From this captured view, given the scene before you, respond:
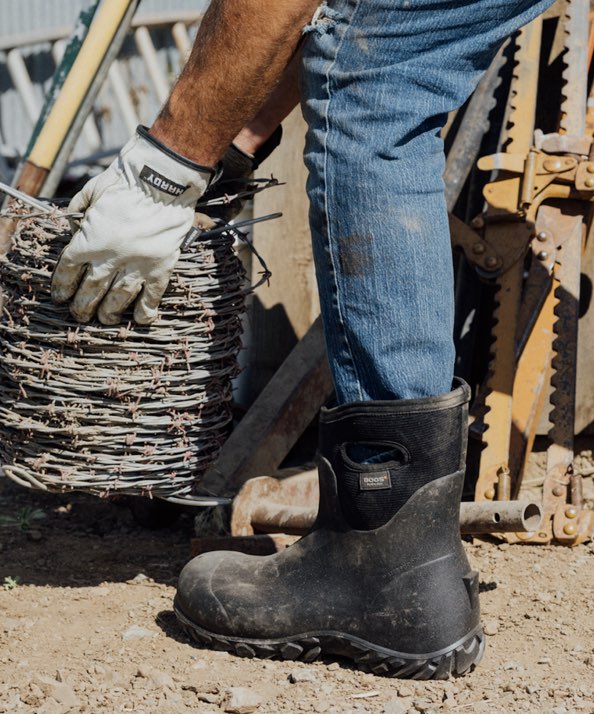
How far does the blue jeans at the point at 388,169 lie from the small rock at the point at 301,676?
1.49ft

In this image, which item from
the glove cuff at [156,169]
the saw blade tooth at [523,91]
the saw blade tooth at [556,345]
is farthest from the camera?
the saw blade tooth at [523,91]

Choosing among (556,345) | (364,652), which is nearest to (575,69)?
(556,345)

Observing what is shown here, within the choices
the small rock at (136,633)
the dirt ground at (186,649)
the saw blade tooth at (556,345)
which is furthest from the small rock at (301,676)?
the saw blade tooth at (556,345)

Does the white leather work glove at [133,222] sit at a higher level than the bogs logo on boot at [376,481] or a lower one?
higher

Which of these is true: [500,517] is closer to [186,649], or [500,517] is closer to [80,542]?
[186,649]

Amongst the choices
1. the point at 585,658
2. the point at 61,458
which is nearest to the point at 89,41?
the point at 61,458

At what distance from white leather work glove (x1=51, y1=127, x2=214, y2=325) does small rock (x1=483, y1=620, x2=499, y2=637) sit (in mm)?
845

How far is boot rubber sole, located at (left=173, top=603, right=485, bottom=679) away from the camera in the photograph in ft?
5.13

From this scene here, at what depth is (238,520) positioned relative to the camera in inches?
80.0

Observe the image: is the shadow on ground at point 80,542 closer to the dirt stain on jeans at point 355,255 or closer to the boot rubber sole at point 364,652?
the boot rubber sole at point 364,652

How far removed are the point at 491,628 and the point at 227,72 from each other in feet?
3.51

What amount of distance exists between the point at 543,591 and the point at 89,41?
82.9 inches

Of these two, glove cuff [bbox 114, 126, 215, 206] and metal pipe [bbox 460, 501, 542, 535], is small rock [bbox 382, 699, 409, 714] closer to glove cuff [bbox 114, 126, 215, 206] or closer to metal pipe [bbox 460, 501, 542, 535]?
metal pipe [bbox 460, 501, 542, 535]

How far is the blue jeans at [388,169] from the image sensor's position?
4.77 ft
